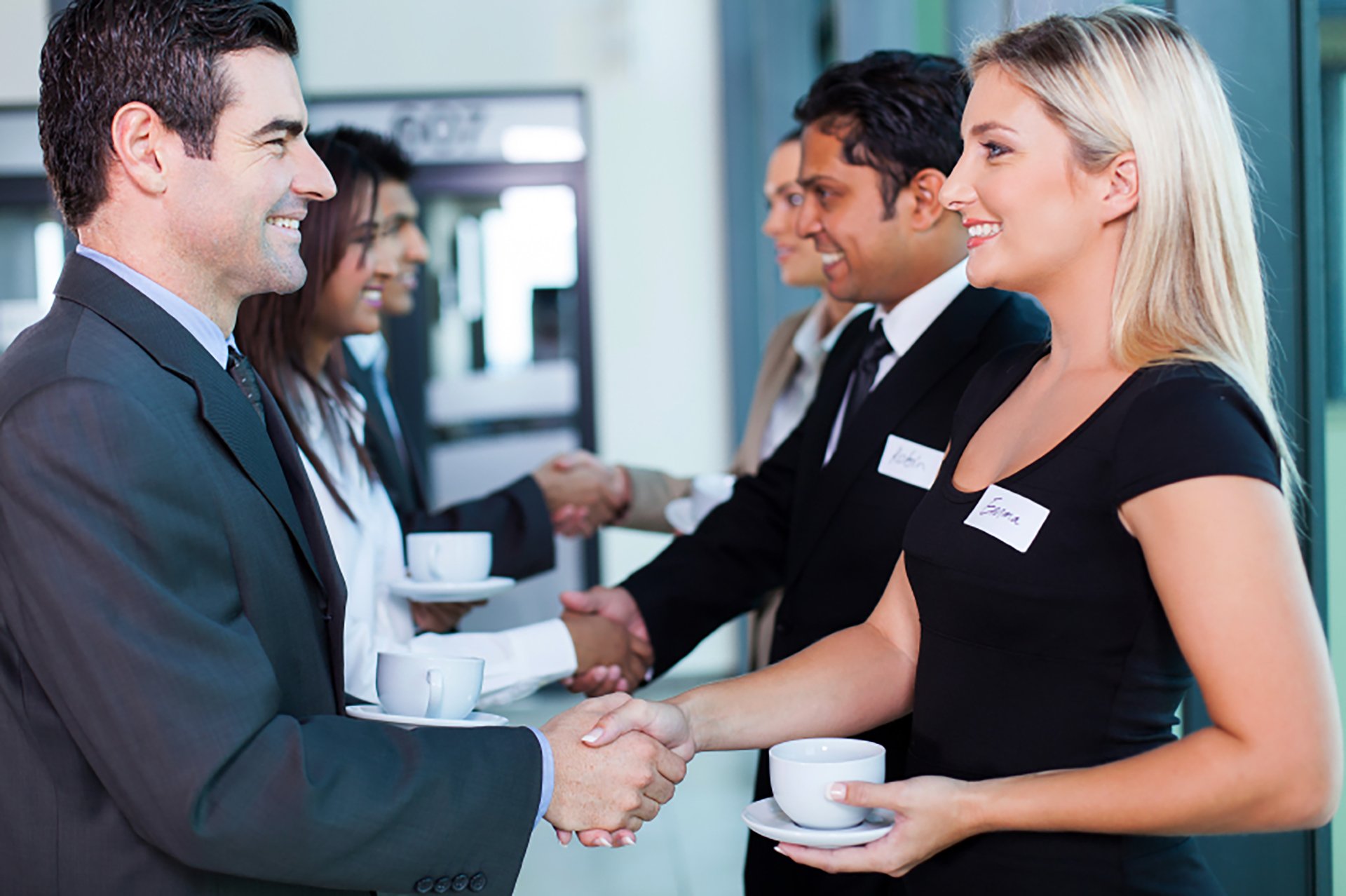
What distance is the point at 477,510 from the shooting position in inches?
111

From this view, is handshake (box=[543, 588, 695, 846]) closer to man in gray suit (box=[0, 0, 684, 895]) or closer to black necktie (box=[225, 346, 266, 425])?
man in gray suit (box=[0, 0, 684, 895])

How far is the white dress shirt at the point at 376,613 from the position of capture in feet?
7.13

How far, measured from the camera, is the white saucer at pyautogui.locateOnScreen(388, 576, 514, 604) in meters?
2.15

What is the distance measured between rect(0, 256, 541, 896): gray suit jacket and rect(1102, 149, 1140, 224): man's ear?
0.90 m

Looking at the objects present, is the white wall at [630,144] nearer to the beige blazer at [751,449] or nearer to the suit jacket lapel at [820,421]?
the beige blazer at [751,449]

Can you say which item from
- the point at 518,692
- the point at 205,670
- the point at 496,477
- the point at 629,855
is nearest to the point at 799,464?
the point at 518,692

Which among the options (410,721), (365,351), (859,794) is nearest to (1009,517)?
(859,794)

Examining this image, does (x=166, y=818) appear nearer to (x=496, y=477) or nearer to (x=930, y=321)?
(x=930, y=321)

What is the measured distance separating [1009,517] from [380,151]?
2021 millimetres

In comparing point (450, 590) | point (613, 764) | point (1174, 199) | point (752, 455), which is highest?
point (1174, 199)

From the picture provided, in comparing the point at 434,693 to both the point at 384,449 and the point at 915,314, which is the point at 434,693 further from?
the point at 384,449

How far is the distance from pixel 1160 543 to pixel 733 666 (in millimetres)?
5197

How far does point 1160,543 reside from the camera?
1.12 m

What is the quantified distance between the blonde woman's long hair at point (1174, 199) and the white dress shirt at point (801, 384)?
1.72 m
